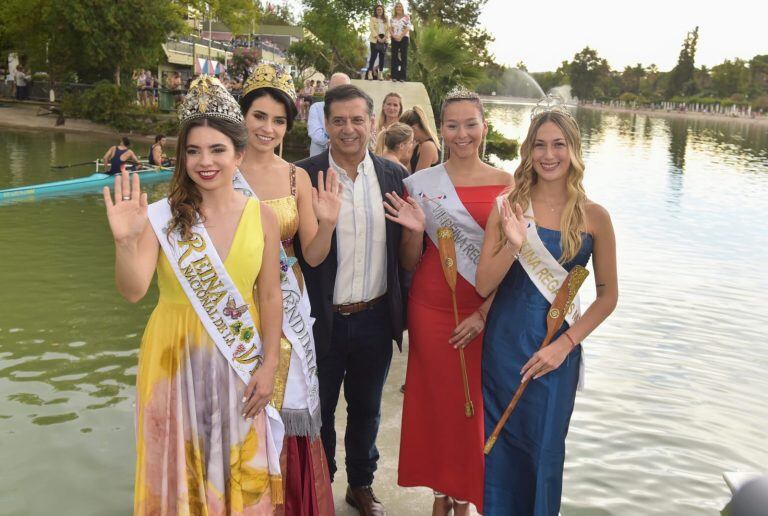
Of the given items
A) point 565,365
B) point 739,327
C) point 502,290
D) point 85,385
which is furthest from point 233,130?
point 739,327

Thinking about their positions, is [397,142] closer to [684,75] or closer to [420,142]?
[420,142]

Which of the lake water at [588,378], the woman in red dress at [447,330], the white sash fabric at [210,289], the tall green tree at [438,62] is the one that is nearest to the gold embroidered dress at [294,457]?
the white sash fabric at [210,289]

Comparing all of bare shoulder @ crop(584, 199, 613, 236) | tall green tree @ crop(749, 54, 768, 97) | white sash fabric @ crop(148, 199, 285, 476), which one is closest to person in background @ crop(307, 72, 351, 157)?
bare shoulder @ crop(584, 199, 613, 236)

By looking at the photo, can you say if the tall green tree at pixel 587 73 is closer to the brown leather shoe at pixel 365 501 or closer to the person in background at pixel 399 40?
the person in background at pixel 399 40

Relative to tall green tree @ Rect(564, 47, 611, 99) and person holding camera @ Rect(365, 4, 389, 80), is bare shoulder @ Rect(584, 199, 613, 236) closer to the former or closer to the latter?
person holding camera @ Rect(365, 4, 389, 80)

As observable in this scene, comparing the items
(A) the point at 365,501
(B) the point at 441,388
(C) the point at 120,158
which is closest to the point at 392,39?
(C) the point at 120,158

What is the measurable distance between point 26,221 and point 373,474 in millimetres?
9171

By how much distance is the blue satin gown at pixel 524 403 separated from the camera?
2834 mm

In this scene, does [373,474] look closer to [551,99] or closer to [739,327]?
[551,99]

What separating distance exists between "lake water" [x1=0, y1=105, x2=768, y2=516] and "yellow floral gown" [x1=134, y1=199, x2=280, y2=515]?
1.14m

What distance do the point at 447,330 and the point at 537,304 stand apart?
0.46 metres

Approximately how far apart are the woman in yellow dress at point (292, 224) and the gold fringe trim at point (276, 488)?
177 mm

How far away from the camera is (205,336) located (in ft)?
8.23

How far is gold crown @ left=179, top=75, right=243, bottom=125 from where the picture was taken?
249cm
